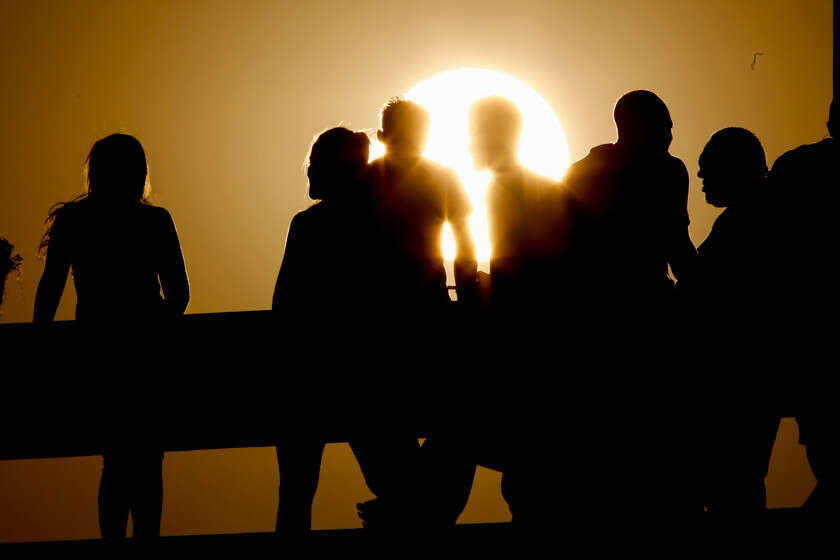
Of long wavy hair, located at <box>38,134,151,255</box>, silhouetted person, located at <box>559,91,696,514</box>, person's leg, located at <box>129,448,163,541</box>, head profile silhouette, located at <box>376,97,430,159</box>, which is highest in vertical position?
head profile silhouette, located at <box>376,97,430,159</box>

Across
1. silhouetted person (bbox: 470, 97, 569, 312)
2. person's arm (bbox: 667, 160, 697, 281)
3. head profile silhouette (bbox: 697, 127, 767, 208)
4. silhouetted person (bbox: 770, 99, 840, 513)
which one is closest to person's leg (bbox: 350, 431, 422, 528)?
silhouetted person (bbox: 470, 97, 569, 312)

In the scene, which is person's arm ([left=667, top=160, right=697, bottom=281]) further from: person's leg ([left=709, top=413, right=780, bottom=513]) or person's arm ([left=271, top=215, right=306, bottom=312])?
person's arm ([left=271, top=215, right=306, bottom=312])

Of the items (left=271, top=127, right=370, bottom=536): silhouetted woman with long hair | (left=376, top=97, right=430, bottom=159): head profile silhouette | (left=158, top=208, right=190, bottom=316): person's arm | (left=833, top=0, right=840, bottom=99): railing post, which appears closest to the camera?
(left=271, top=127, right=370, bottom=536): silhouetted woman with long hair

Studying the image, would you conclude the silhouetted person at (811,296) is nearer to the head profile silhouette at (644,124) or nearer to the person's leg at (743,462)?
the person's leg at (743,462)

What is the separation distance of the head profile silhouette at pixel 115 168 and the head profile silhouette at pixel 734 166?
224cm

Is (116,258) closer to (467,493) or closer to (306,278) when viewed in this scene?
(306,278)

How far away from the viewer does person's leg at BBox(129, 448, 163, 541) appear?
2736 millimetres

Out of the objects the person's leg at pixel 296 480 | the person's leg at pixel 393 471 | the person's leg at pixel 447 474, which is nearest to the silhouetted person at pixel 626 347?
the person's leg at pixel 447 474

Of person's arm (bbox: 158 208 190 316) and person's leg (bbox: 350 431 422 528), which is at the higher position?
person's arm (bbox: 158 208 190 316)

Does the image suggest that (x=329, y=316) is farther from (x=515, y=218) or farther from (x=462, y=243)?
(x=515, y=218)

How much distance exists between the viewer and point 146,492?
279 cm

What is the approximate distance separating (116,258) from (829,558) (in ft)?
8.90

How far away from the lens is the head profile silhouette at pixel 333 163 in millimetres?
2754

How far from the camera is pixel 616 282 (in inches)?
106
